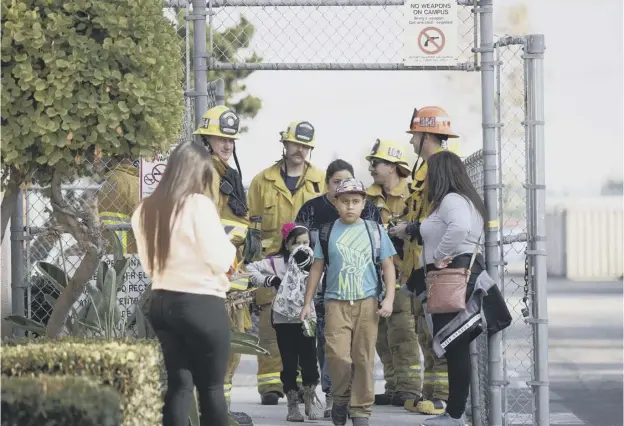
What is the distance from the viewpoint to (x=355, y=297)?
9.44m

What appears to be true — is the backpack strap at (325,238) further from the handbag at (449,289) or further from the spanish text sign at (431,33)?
the spanish text sign at (431,33)

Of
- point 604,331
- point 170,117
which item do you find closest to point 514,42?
point 170,117

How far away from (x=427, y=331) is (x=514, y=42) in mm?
2254

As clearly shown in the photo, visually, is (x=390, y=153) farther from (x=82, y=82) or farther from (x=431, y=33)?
(x=82, y=82)

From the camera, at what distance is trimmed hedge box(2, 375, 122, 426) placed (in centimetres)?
642

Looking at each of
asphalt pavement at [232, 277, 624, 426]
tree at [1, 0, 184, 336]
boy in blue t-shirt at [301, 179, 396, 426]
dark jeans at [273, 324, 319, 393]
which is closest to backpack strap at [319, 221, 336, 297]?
boy in blue t-shirt at [301, 179, 396, 426]

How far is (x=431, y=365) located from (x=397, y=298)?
2.27 feet

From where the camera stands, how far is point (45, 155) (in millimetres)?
7676

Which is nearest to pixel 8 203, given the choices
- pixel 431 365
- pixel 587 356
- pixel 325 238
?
pixel 325 238

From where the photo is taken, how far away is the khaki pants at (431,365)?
10383 mm

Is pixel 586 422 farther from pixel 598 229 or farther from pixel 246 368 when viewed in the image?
pixel 598 229

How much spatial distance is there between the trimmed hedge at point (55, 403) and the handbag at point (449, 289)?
10.8 ft

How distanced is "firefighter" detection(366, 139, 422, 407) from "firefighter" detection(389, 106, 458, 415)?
28cm

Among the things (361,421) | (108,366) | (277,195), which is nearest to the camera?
(108,366)
